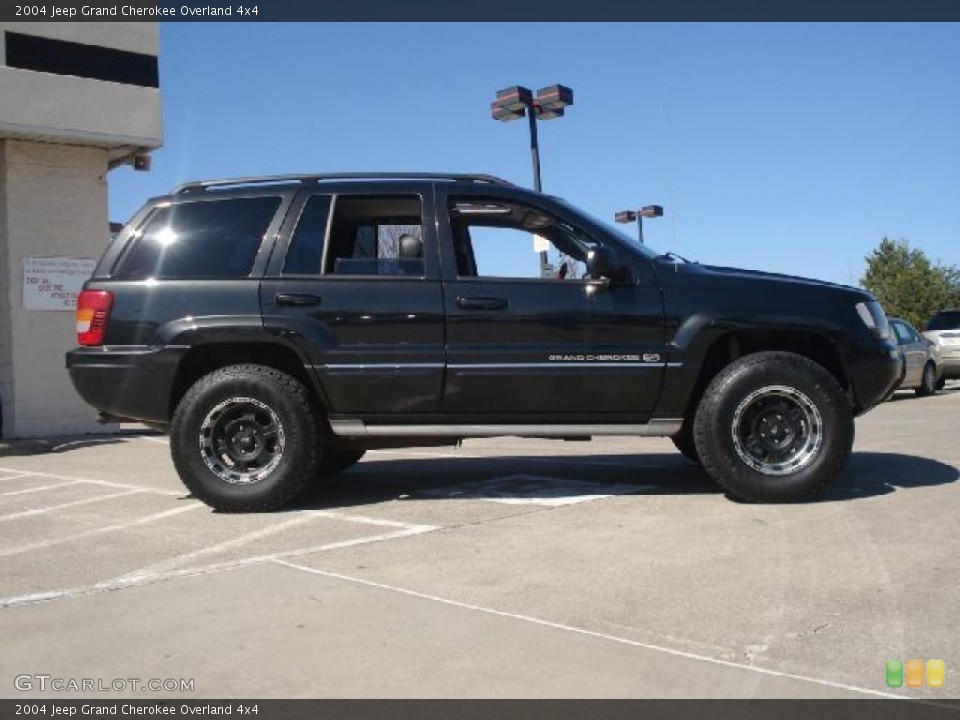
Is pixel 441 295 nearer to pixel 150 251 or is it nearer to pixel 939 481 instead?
pixel 150 251

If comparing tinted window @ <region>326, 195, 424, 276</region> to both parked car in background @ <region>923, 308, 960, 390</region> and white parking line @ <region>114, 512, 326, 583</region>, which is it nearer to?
white parking line @ <region>114, 512, 326, 583</region>

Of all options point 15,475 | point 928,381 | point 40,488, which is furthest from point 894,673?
point 928,381

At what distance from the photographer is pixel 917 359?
16.0 m

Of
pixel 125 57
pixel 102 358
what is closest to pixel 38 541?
pixel 102 358

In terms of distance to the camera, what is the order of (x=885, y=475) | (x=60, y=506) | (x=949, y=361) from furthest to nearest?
(x=949, y=361) < (x=885, y=475) < (x=60, y=506)

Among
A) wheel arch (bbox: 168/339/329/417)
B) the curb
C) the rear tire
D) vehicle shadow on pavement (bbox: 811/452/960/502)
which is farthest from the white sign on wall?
the rear tire

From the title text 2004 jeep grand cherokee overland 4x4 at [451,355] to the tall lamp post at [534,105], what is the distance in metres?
9.25

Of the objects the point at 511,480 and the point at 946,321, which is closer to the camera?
Answer: the point at 511,480

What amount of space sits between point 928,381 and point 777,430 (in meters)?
13.2

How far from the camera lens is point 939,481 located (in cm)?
591

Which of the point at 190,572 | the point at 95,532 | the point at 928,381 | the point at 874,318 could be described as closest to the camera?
the point at 190,572

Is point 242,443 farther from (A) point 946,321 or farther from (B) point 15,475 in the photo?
(A) point 946,321

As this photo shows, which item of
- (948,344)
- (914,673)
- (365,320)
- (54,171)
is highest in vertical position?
(54,171)

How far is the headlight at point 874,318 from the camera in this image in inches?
214
